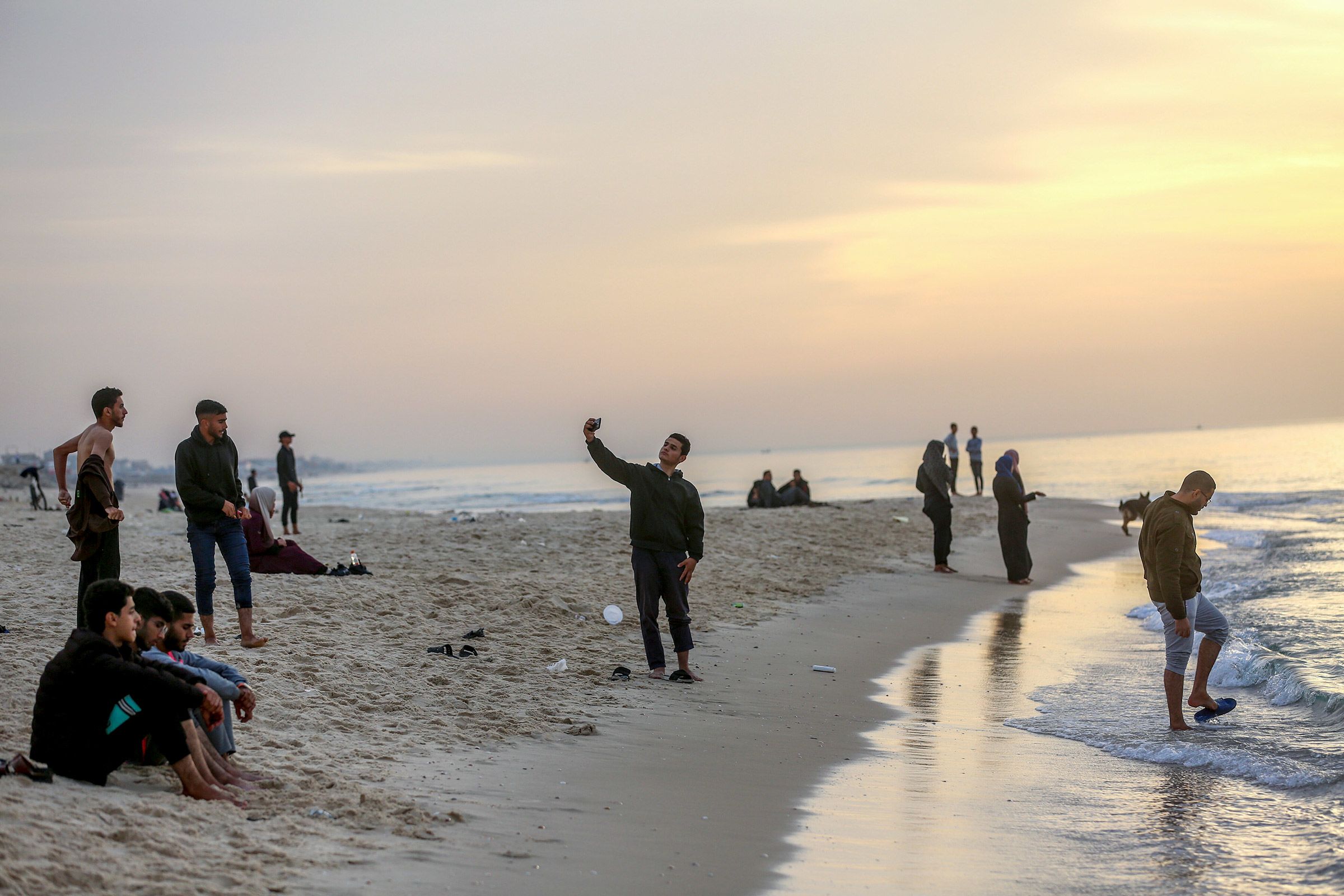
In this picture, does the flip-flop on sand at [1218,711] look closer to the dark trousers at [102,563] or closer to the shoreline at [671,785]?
the shoreline at [671,785]

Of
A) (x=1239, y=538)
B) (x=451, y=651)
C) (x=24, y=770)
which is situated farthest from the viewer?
(x=1239, y=538)

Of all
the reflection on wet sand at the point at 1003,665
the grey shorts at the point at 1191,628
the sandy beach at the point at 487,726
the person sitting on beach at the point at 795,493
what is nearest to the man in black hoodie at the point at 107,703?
the sandy beach at the point at 487,726

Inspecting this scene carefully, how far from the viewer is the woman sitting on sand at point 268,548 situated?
35.8 ft

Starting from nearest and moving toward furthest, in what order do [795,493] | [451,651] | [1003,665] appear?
[451,651]
[1003,665]
[795,493]

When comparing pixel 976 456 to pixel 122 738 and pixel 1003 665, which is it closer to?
pixel 1003 665

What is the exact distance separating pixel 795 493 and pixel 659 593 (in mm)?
16787

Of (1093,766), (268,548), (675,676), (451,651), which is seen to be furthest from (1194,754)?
(268,548)

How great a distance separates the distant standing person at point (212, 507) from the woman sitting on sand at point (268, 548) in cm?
273

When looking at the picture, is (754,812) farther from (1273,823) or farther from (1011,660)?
(1011,660)

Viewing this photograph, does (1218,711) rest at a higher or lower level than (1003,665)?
higher

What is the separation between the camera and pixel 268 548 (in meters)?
11.0

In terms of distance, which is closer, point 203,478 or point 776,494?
point 203,478

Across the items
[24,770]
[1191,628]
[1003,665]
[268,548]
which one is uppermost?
[268,548]

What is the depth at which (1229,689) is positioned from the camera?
8797mm
